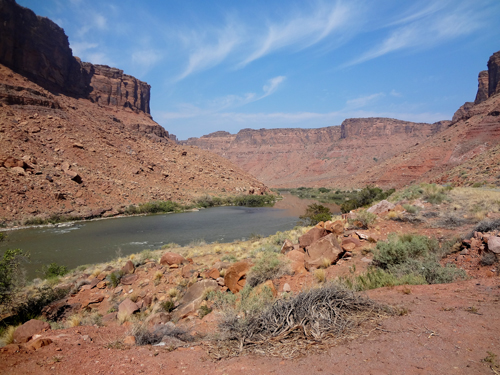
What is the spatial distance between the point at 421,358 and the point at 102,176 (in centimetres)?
3907

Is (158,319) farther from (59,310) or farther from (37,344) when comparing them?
(59,310)

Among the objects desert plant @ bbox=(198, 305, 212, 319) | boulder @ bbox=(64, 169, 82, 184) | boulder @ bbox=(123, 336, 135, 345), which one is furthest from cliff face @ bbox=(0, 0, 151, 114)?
boulder @ bbox=(123, 336, 135, 345)

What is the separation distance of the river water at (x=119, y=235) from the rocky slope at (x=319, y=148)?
53.0 metres

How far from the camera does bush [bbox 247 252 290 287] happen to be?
7.32 metres

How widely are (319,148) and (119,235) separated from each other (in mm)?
109186

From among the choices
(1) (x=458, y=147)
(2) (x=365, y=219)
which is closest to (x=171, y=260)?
(2) (x=365, y=219)

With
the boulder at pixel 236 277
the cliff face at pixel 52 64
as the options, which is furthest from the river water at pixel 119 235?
the cliff face at pixel 52 64

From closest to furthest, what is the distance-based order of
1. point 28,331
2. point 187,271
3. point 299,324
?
point 299,324, point 28,331, point 187,271

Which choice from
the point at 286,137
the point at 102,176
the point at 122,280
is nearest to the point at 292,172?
the point at 286,137

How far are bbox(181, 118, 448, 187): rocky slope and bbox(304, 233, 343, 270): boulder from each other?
67.1 m

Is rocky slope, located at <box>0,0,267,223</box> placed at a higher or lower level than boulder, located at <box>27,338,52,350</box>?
higher

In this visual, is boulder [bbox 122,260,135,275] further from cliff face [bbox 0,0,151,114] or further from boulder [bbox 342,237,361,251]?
cliff face [bbox 0,0,151,114]

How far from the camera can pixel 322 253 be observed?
7715mm

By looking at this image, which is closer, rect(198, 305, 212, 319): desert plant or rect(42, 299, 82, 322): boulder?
rect(198, 305, 212, 319): desert plant
